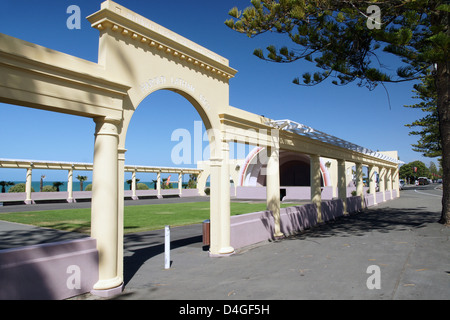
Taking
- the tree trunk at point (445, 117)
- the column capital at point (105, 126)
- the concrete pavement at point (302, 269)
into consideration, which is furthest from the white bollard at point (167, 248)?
the tree trunk at point (445, 117)

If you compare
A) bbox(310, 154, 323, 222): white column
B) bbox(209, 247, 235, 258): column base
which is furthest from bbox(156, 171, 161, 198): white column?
bbox(209, 247, 235, 258): column base

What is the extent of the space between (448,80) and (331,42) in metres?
4.54

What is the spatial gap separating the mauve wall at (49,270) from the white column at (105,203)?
0.44 feet

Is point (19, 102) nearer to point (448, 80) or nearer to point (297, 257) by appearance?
point (297, 257)

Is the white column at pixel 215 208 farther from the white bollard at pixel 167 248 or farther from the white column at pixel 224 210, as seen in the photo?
the white bollard at pixel 167 248

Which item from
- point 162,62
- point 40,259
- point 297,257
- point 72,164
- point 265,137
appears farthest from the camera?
point 72,164

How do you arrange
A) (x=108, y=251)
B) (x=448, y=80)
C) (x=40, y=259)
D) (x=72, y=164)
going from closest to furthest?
(x=40, y=259)
(x=108, y=251)
(x=448, y=80)
(x=72, y=164)

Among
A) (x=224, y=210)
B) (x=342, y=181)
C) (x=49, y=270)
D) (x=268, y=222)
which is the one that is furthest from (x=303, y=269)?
(x=342, y=181)

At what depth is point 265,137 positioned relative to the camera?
31.9ft

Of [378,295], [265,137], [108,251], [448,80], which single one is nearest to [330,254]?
[378,295]

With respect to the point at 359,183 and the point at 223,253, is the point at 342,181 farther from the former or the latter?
the point at 223,253

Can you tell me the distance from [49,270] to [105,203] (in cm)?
118

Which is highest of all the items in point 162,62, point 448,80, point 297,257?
point 448,80

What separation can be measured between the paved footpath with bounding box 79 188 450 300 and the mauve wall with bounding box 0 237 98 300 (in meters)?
0.39
